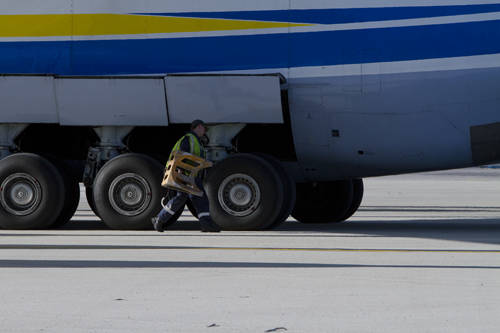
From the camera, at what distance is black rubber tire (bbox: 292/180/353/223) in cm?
1758

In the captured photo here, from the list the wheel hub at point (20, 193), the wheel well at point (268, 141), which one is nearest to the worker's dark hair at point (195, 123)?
the wheel well at point (268, 141)

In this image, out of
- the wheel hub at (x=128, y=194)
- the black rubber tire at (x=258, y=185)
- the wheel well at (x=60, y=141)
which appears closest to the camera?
the black rubber tire at (x=258, y=185)

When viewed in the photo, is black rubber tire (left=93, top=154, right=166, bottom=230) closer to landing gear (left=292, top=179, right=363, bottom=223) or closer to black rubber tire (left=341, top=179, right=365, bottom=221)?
landing gear (left=292, top=179, right=363, bottom=223)

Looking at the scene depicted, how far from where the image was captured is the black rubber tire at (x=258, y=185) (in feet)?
48.1

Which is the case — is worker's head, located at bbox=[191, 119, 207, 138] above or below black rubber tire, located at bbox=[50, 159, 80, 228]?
above

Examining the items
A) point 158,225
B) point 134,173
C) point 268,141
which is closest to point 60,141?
point 134,173

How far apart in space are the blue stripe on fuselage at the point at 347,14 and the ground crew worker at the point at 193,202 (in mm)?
1717

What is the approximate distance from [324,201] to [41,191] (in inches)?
198

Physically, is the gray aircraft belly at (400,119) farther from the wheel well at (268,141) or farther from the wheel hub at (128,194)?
the wheel hub at (128,194)

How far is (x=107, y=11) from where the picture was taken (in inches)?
599
